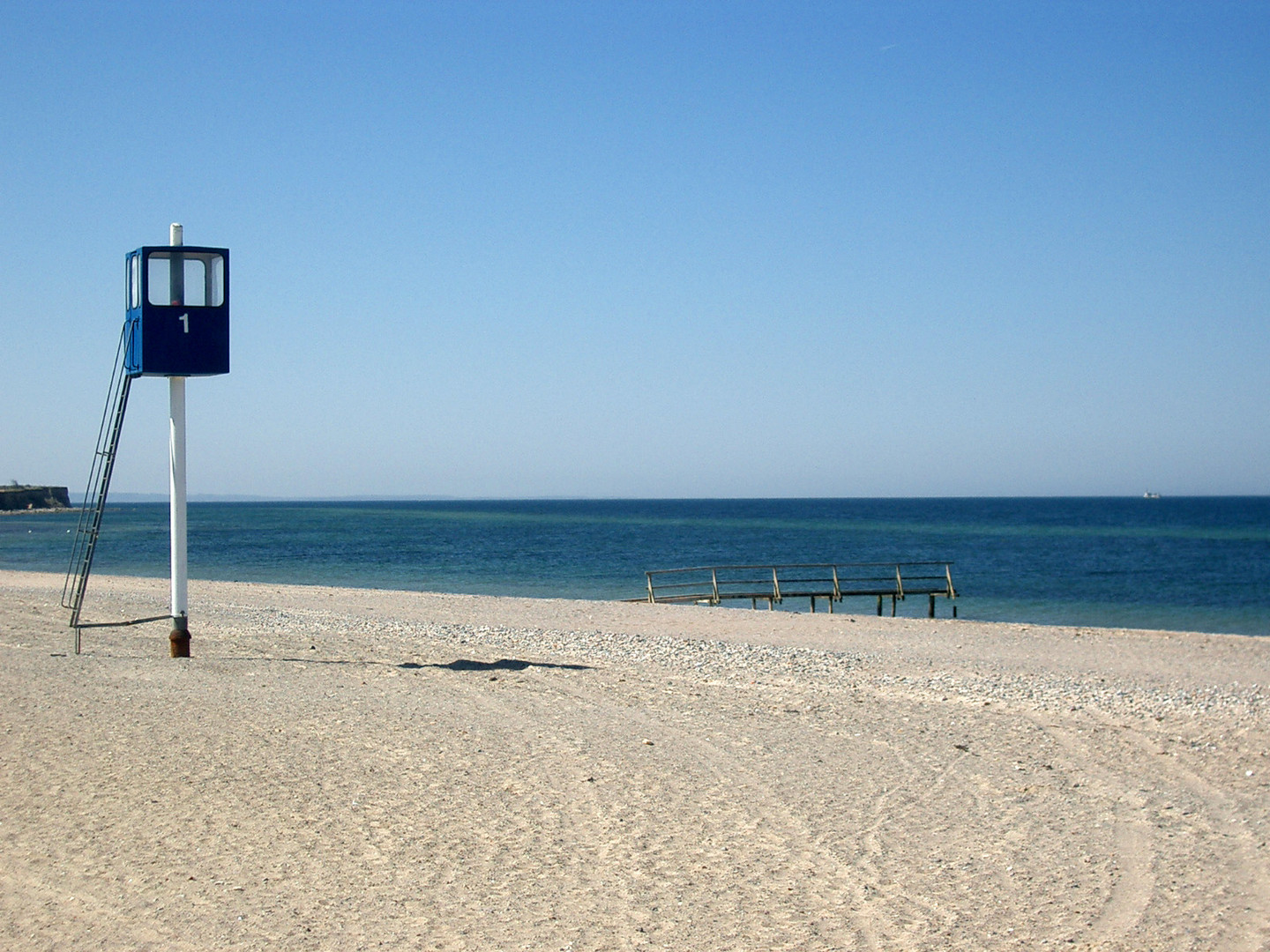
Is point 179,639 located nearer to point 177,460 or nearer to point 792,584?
point 177,460

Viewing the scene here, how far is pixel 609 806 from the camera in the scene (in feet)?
22.3

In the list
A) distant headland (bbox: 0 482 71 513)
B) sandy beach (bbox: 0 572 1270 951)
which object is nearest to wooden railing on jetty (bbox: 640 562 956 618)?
sandy beach (bbox: 0 572 1270 951)

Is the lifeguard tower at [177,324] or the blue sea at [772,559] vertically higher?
the lifeguard tower at [177,324]

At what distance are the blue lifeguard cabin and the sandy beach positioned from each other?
3.24m

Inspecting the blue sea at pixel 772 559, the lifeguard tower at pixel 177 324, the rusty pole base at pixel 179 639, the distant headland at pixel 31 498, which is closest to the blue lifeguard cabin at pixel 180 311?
the lifeguard tower at pixel 177 324

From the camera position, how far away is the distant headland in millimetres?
137625

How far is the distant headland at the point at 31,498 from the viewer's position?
452ft

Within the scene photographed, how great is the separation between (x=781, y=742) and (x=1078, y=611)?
22464mm

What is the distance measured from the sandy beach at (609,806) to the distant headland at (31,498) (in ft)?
470

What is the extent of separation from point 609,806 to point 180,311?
7757mm

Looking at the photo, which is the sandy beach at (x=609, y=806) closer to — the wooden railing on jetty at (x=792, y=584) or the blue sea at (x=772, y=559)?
the wooden railing on jetty at (x=792, y=584)

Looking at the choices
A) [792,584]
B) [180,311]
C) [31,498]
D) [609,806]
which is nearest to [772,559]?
[792,584]

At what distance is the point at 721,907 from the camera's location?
5.16 metres

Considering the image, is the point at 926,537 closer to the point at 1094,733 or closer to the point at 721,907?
the point at 1094,733
